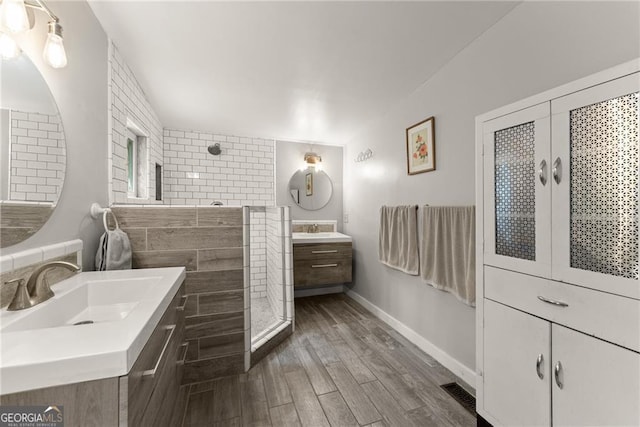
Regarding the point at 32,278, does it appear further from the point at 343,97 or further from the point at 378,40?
the point at 343,97

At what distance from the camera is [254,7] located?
1.37 meters

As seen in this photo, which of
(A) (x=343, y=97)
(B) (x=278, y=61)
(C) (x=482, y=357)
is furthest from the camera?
(A) (x=343, y=97)

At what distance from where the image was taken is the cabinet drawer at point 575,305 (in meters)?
0.81

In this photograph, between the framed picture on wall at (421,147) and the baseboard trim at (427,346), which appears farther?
the framed picture on wall at (421,147)

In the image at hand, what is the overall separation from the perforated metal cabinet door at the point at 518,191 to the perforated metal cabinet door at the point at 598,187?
38mm

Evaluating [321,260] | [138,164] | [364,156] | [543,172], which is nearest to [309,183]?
[364,156]

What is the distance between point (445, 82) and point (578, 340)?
5.88 feet

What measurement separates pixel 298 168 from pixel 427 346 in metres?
2.80

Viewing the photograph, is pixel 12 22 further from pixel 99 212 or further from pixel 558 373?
pixel 558 373

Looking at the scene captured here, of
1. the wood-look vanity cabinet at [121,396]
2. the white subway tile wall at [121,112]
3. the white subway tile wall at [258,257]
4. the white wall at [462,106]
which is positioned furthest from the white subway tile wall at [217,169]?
the wood-look vanity cabinet at [121,396]

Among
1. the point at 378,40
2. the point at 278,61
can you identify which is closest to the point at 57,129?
the point at 278,61

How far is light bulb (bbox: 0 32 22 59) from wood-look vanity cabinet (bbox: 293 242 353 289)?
8.54 feet

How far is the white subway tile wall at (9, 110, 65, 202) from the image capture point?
0.90 meters

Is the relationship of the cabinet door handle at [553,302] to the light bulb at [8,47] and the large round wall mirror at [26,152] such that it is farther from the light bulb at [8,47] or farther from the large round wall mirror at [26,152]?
the light bulb at [8,47]
